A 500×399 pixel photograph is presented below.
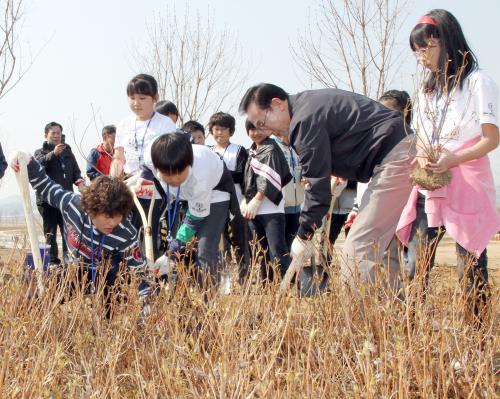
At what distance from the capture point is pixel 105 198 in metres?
3.09

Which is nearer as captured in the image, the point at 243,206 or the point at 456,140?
the point at 456,140

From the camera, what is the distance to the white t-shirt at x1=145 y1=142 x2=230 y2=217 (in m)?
3.69

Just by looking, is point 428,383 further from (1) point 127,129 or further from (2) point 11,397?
(1) point 127,129

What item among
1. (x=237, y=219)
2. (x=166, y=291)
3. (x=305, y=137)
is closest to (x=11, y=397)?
(x=166, y=291)

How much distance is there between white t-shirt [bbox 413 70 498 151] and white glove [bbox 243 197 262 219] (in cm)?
190

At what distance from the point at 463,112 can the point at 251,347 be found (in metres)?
1.35

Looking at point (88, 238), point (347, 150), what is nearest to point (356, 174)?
point (347, 150)

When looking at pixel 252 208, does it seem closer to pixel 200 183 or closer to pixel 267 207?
pixel 267 207

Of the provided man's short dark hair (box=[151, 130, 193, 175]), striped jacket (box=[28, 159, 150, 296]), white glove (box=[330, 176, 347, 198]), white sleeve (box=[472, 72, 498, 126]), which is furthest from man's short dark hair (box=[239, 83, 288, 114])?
white glove (box=[330, 176, 347, 198])

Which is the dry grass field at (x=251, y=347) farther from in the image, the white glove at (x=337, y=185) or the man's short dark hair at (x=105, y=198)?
the white glove at (x=337, y=185)

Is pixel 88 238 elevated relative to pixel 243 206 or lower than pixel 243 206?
elevated

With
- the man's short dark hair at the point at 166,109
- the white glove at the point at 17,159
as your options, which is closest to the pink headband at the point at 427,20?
the white glove at the point at 17,159

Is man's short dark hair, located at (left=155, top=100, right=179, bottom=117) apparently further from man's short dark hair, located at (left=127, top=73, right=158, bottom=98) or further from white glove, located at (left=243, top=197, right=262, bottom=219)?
white glove, located at (left=243, top=197, right=262, bottom=219)

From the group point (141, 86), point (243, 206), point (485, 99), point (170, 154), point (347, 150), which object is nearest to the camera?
point (485, 99)
